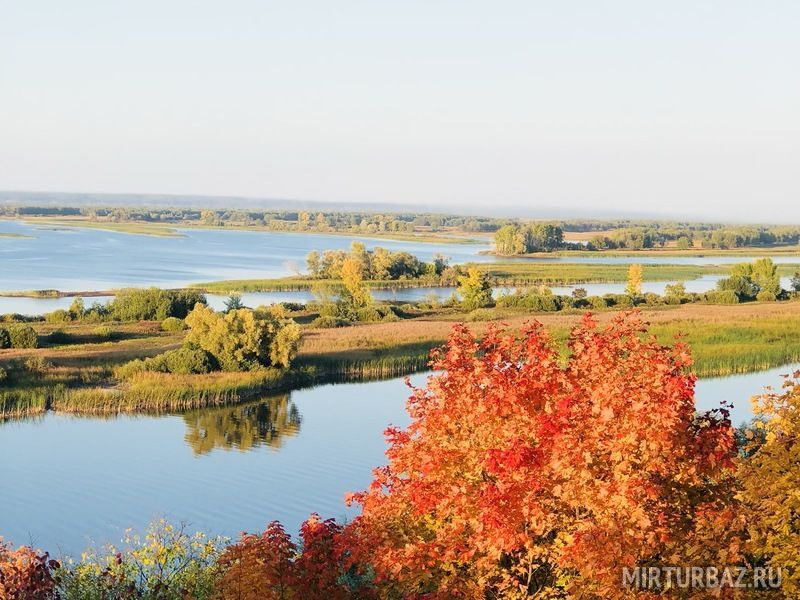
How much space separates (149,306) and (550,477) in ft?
171

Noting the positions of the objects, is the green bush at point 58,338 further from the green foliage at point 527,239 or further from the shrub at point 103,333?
the green foliage at point 527,239

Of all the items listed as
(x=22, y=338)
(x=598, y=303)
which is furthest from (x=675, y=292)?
(x=22, y=338)

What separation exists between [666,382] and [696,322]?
4946cm

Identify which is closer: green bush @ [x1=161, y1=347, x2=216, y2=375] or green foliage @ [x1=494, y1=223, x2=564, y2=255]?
green bush @ [x1=161, y1=347, x2=216, y2=375]


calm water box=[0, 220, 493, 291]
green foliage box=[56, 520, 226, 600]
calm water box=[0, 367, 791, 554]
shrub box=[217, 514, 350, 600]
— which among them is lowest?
calm water box=[0, 220, 493, 291]

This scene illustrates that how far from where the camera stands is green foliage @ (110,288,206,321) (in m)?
59.5

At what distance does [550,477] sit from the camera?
10.4 meters

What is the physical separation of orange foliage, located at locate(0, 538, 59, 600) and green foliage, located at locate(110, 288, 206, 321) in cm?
4850

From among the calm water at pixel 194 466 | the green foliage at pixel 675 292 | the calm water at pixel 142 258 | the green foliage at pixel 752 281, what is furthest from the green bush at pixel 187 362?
the green foliage at pixel 752 281

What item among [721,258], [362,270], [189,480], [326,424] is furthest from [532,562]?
[721,258]

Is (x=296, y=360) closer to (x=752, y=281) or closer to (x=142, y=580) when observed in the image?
(x=142, y=580)

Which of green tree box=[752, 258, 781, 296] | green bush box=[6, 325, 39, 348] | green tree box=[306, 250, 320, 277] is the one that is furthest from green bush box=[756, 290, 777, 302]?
green bush box=[6, 325, 39, 348]

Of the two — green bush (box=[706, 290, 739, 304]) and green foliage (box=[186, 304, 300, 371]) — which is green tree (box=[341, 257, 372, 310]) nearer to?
green foliage (box=[186, 304, 300, 371])

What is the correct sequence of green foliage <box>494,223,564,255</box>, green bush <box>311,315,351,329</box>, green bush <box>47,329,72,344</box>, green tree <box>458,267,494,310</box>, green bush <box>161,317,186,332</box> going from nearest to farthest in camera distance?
green bush <box>47,329,72,344</box> < green bush <box>161,317,186,332</box> < green bush <box>311,315,351,329</box> < green tree <box>458,267,494,310</box> < green foliage <box>494,223,564,255</box>
